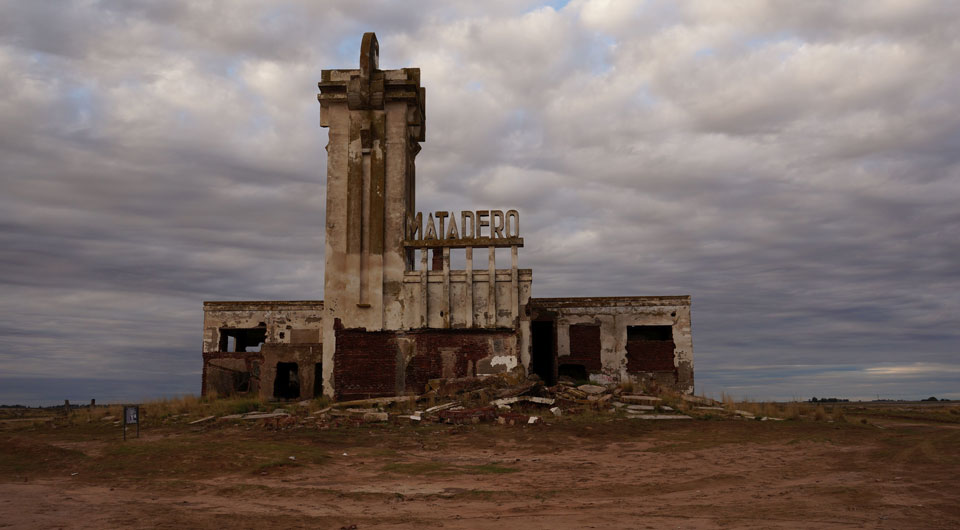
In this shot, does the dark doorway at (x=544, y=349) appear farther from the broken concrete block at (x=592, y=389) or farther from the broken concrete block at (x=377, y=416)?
the broken concrete block at (x=377, y=416)

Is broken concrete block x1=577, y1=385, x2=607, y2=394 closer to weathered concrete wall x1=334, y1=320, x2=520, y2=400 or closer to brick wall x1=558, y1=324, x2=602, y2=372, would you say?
weathered concrete wall x1=334, y1=320, x2=520, y2=400

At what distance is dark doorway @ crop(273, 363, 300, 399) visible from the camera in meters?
29.6

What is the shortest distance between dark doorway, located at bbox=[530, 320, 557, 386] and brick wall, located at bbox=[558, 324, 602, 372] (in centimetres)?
84

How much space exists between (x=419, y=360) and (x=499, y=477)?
12777mm

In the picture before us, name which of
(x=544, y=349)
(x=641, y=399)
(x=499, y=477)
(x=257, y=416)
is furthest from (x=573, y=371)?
(x=499, y=477)

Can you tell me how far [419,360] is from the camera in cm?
2491

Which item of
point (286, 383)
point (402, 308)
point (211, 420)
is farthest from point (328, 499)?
point (286, 383)

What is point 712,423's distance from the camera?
19625 mm

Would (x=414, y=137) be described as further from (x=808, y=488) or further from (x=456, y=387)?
(x=808, y=488)

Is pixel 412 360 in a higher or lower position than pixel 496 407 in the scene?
higher

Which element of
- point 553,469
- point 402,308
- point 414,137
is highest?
point 414,137

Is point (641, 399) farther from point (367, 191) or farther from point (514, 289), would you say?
point (367, 191)

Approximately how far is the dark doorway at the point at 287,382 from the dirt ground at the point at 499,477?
9.61 m

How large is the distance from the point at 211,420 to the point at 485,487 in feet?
42.1
